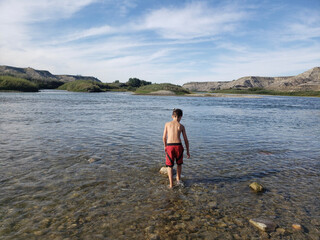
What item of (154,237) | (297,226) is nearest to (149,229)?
(154,237)

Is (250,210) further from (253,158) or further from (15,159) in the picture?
(15,159)

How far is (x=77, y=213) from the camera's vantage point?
6875mm

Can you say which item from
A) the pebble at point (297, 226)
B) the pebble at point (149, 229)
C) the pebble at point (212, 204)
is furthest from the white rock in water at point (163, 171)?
the pebble at point (297, 226)

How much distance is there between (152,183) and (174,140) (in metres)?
2.20

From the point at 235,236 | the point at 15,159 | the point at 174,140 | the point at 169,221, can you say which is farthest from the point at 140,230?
the point at 15,159

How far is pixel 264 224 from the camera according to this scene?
21.2 feet

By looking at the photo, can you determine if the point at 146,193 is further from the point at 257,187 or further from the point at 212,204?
the point at 257,187

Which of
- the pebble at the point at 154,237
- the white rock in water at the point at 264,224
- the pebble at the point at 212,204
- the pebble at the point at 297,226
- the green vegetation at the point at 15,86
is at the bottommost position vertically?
the pebble at the point at 212,204

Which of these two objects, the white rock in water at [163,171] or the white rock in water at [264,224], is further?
the white rock in water at [163,171]

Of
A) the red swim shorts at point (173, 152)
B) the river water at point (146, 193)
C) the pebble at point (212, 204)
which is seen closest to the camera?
the river water at point (146, 193)

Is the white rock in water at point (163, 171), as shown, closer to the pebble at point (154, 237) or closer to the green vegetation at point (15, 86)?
the pebble at point (154, 237)

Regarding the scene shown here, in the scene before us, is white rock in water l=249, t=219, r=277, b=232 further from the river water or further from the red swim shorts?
the red swim shorts

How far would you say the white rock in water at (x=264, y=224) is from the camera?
6312mm

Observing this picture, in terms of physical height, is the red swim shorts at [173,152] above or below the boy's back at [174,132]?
below
